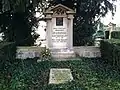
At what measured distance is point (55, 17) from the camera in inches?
499

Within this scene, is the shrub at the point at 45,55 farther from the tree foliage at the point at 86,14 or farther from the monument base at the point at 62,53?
the tree foliage at the point at 86,14

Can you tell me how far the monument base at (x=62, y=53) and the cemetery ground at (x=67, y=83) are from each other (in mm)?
1875

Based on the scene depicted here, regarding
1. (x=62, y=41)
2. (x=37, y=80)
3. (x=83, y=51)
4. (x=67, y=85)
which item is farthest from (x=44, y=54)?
(x=67, y=85)

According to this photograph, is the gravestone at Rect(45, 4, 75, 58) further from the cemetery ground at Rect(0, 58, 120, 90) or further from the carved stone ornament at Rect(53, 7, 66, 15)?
the cemetery ground at Rect(0, 58, 120, 90)

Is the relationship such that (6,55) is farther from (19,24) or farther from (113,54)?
(19,24)

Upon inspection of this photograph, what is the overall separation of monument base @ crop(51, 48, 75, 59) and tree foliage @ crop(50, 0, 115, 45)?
2863 mm

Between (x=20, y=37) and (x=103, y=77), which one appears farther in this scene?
A: (x=20, y=37)

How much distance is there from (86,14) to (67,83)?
8.31 m

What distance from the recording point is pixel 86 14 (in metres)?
14.9

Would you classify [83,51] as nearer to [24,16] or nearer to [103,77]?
[24,16]

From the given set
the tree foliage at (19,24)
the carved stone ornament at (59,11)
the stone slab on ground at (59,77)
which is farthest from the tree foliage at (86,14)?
the stone slab on ground at (59,77)

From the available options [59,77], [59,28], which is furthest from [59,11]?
[59,77]

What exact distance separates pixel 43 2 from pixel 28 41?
2.34 metres

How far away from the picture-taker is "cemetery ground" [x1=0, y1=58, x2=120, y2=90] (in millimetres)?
6906
